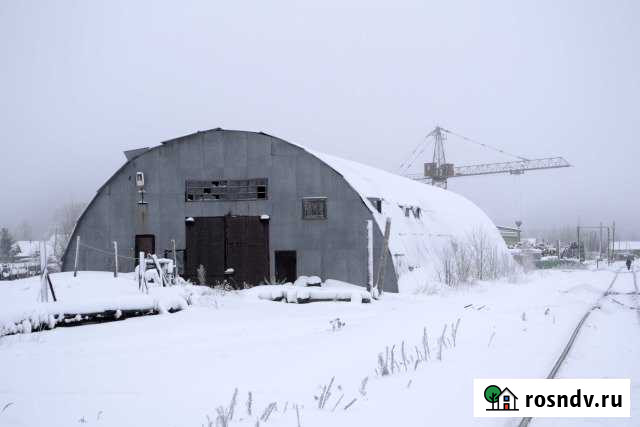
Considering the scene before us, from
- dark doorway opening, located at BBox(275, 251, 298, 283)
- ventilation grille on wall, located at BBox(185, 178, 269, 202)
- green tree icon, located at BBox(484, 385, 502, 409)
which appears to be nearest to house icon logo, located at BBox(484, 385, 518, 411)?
green tree icon, located at BBox(484, 385, 502, 409)

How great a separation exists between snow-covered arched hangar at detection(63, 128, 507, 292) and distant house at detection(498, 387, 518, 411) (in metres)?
14.3

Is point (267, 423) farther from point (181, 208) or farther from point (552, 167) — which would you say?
point (552, 167)

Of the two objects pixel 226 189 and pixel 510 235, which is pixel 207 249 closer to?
pixel 226 189

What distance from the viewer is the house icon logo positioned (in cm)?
714

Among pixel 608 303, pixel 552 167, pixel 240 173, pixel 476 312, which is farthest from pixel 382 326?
pixel 552 167

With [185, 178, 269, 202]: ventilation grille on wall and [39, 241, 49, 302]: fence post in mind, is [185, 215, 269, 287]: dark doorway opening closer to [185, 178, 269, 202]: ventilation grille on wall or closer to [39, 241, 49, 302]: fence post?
[185, 178, 269, 202]: ventilation grille on wall

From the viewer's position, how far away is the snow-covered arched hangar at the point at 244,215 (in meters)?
22.9

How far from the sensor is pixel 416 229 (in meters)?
28.0

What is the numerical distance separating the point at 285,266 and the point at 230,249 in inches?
94.4

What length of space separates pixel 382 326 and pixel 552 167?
392ft

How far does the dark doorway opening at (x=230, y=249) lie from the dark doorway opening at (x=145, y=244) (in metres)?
1.88

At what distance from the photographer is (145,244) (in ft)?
80.9

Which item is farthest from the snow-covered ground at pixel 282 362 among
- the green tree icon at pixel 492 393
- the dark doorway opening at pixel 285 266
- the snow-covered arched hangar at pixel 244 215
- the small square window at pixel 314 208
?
the small square window at pixel 314 208

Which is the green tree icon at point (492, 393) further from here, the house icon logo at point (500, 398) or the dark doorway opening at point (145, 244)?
the dark doorway opening at point (145, 244)
